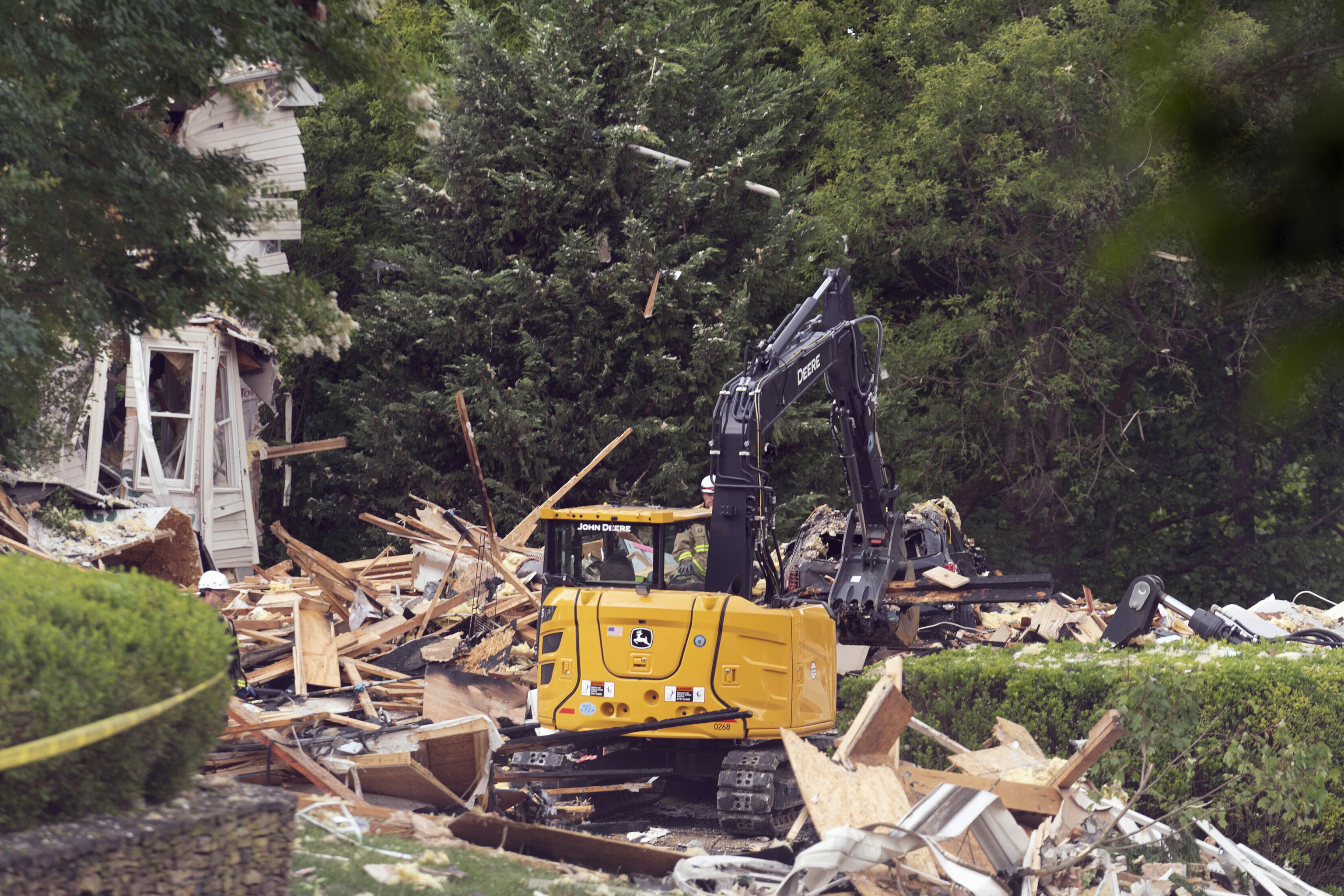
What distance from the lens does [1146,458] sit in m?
31.6

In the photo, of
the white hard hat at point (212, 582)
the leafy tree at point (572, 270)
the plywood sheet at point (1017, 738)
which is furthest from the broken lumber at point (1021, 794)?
the leafy tree at point (572, 270)

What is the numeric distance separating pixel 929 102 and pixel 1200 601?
13.9 meters

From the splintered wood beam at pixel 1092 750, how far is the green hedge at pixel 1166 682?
129 centimetres

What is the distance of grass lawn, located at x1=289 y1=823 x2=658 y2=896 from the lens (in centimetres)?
624

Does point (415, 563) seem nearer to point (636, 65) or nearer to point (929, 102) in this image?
point (636, 65)

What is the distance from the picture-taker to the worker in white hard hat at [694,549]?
11602 millimetres

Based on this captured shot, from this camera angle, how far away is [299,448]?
24.7m

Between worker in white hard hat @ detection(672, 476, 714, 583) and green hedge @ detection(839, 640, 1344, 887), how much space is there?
7.55ft

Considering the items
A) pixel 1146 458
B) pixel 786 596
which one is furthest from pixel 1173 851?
pixel 1146 458

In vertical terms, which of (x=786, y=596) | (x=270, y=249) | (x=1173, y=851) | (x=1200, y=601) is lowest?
(x=1200, y=601)

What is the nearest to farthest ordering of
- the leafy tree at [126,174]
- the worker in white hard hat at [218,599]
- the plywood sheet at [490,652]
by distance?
the leafy tree at [126,174]
the worker in white hard hat at [218,599]
the plywood sheet at [490,652]

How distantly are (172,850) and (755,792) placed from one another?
18.8ft

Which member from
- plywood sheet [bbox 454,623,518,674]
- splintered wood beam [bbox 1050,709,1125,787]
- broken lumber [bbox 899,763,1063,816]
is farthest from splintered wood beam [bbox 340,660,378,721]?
splintered wood beam [bbox 1050,709,1125,787]

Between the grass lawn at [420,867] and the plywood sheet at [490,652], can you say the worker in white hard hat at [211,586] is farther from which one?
the grass lawn at [420,867]
